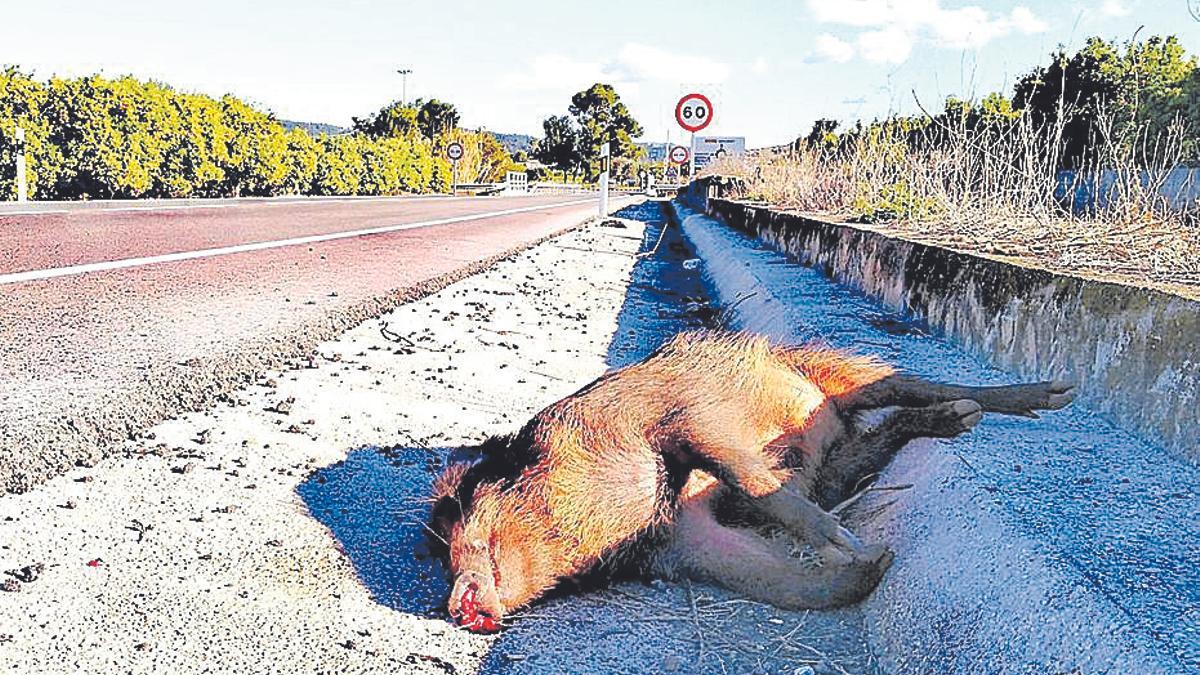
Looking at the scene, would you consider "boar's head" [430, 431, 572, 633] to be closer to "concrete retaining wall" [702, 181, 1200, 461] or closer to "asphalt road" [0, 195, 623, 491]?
"asphalt road" [0, 195, 623, 491]

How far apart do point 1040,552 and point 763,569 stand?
844 mm

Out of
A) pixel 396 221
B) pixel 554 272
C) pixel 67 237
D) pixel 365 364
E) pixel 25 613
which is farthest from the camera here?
pixel 396 221

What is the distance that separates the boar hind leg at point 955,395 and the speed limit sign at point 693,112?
22.4 m

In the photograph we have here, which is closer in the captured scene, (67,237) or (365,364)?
(365,364)

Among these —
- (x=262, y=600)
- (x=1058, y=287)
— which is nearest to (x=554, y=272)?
(x=1058, y=287)

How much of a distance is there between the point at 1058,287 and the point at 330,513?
2.32 m

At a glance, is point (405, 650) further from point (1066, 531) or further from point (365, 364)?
point (365, 364)

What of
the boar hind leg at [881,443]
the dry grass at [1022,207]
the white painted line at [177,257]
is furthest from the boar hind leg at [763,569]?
the white painted line at [177,257]

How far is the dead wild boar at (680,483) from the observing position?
101 inches

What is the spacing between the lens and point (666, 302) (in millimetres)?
8789

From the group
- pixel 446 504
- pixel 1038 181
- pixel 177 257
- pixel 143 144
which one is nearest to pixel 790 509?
pixel 446 504

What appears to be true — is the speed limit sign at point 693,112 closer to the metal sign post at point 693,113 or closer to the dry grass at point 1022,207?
the metal sign post at point 693,113

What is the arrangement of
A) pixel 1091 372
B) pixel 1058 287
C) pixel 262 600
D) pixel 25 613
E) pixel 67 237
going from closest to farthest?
pixel 25 613, pixel 262 600, pixel 1091 372, pixel 1058 287, pixel 67 237

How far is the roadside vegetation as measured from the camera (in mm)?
4262
